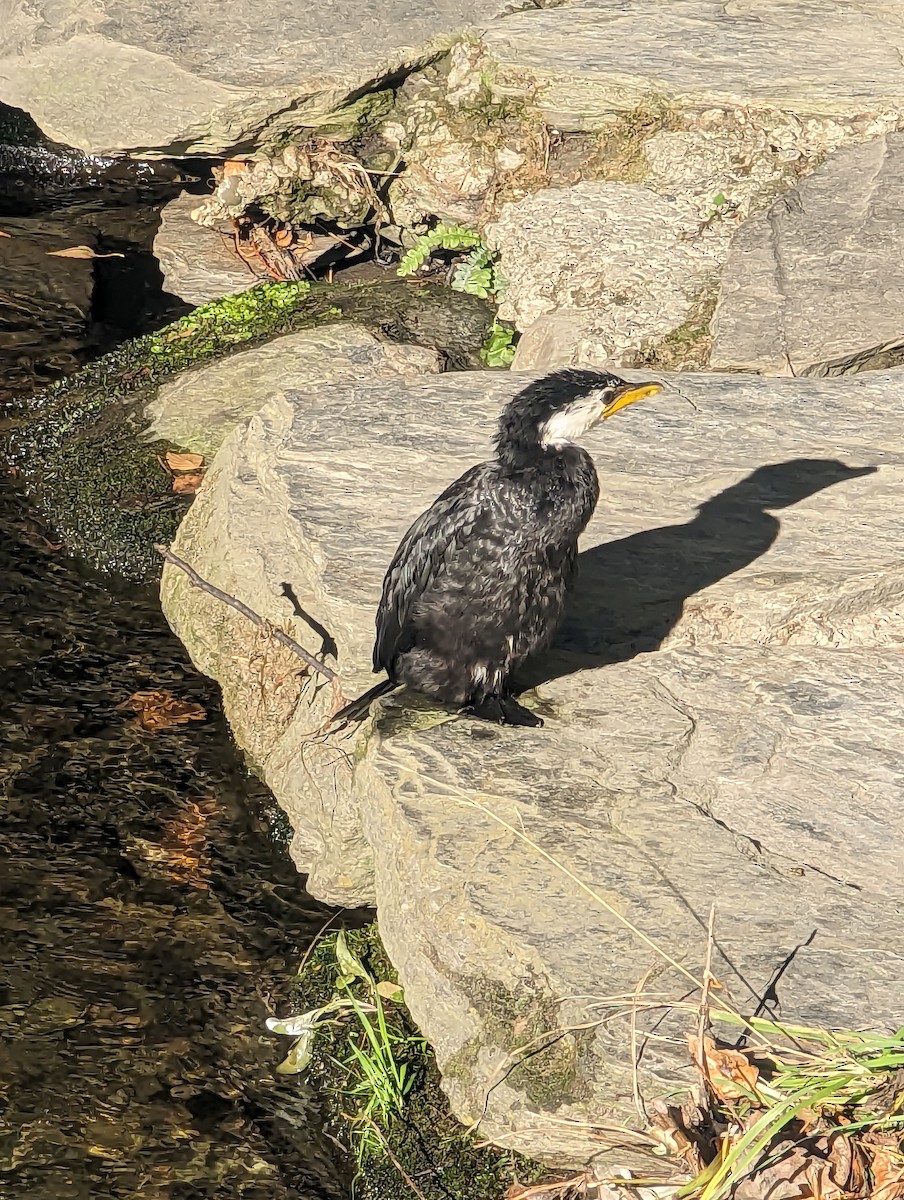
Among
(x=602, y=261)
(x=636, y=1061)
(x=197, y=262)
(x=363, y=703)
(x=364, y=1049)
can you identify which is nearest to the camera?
(x=636, y=1061)

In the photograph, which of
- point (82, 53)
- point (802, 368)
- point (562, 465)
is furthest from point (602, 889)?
point (82, 53)

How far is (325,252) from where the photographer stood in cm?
775

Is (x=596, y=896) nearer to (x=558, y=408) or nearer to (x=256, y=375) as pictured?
(x=558, y=408)

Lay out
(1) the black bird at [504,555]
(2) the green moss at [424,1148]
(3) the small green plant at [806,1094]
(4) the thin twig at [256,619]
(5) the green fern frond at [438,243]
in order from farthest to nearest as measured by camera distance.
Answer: (5) the green fern frond at [438,243], (4) the thin twig at [256,619], (1) the black bird at [504,555], (2) the green moss at [424,1148], (3) the small green plant at [806,1094]

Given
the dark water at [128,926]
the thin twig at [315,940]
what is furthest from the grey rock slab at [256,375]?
the thin twig at [315,940]

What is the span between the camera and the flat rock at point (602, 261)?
20.8ft

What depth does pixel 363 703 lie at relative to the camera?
4273mm

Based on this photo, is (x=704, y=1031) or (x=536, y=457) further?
(x=536, y=457)

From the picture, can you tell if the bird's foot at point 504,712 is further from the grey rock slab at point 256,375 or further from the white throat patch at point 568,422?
the grey rock slab at point 256,375

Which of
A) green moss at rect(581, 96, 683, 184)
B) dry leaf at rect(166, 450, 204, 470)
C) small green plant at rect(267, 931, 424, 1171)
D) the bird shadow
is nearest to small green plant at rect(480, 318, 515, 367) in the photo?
green moss at rect(581, 96, 683, 184)

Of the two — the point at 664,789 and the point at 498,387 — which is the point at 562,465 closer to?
the point at 664,789

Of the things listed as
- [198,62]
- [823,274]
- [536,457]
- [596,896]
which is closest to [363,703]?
[536,457]

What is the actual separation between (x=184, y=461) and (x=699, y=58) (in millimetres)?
3333

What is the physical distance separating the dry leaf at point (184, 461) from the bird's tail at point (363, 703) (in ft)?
8.10
